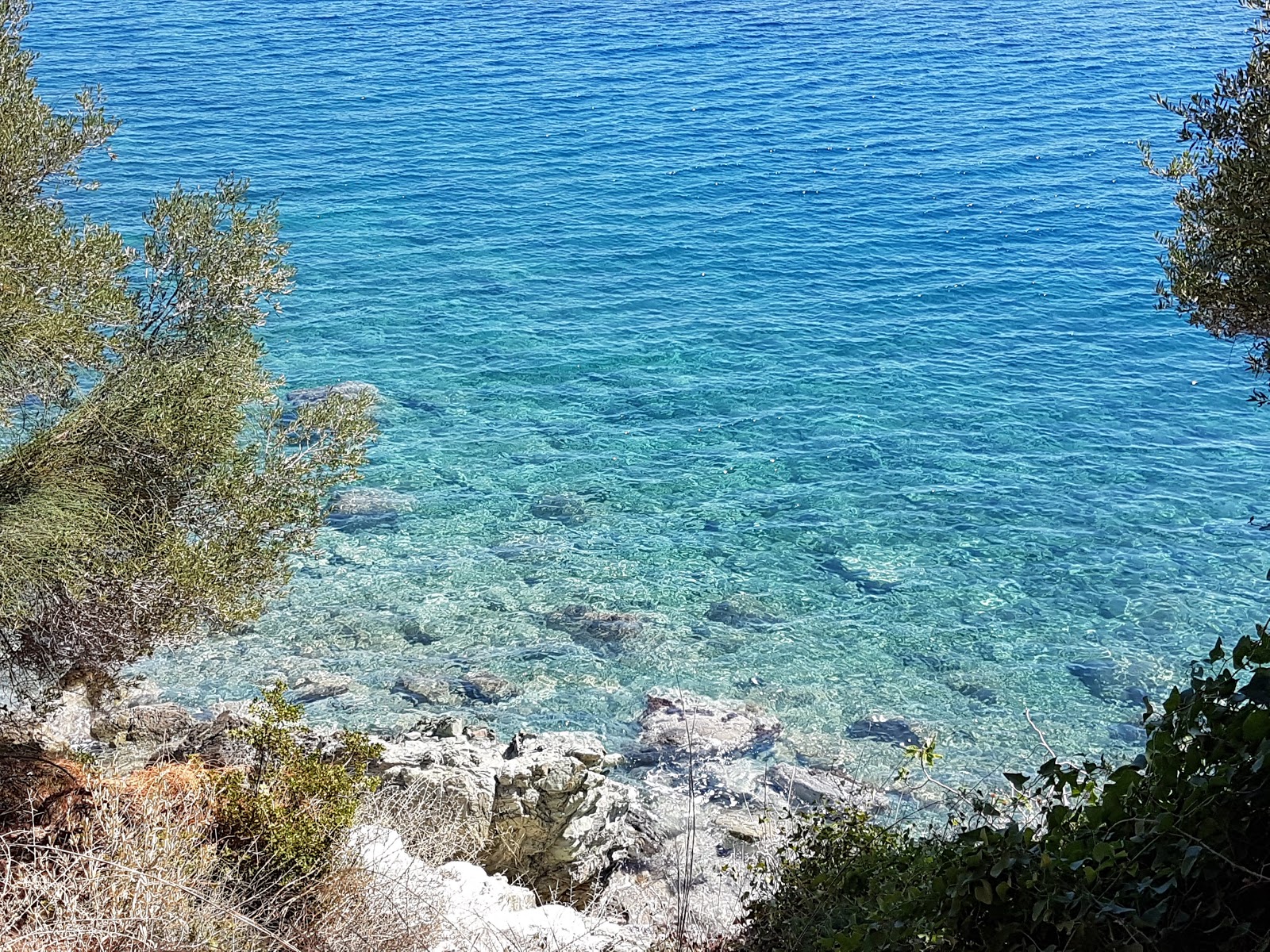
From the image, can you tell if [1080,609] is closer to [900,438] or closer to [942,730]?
[942,730]

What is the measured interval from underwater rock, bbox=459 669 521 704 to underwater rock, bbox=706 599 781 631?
11.0 ft

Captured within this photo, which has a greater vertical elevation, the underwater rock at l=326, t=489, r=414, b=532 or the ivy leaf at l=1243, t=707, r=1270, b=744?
the ivy leaf at l=1243, t=707, r=1270, b=744

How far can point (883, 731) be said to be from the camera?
1445cm

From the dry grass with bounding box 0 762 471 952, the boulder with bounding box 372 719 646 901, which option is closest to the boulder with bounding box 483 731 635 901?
the boulder with bounding box 372 719 646 901

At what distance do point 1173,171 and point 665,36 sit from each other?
48876 mm

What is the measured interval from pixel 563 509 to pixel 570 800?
31.1ft

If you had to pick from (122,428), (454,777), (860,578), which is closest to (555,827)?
→ (454,777)

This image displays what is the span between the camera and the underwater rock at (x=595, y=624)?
656 inches

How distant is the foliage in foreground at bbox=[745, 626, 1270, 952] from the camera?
3787 millimetres

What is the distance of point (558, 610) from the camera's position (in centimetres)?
1730

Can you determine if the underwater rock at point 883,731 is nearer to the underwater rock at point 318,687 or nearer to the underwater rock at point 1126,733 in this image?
the underwater rock at point 1126,733

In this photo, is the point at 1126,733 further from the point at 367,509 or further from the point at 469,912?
the point at 367,509

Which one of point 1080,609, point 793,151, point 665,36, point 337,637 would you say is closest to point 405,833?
point 337,637

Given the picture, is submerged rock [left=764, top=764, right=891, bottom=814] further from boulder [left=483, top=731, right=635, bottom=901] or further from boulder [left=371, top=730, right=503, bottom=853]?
boulder [left=371, top=730, right=503, bottom=853]
